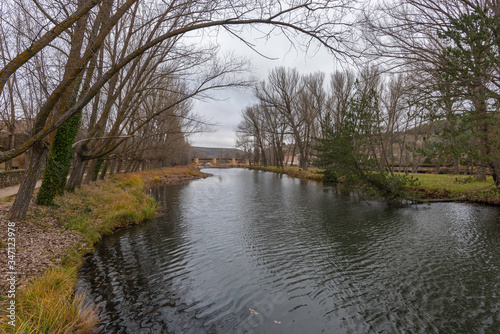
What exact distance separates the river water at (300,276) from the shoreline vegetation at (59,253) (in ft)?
1.25

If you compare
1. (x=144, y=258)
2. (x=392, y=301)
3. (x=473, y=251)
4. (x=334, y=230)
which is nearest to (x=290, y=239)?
(x=334, y=230)

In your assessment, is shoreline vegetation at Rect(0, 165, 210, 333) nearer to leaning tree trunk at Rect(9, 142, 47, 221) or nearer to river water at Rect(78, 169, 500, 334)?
leaning tree trunk at Rect(9, 142, 47, 221)

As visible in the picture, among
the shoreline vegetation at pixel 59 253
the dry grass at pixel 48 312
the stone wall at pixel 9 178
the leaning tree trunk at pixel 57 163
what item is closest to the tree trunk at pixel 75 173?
the shoreline vegetation at pixel 59 253

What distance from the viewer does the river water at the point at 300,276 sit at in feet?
12.4

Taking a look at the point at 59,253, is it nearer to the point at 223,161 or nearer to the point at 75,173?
the point at 75,173

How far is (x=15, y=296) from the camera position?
3316 mm

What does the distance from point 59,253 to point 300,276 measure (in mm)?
4894

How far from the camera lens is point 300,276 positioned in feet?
17.1

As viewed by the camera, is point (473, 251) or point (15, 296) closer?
point (15, 296)

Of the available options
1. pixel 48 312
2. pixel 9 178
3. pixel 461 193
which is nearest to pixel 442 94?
pixel 461 193

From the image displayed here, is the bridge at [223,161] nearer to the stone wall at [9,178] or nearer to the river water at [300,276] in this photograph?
the stone wall at [9,178]

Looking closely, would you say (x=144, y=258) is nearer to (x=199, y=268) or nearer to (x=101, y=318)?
(x=199, y=268)

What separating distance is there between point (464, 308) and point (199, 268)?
186 inches

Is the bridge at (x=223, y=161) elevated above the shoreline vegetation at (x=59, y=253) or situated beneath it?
elevated above
